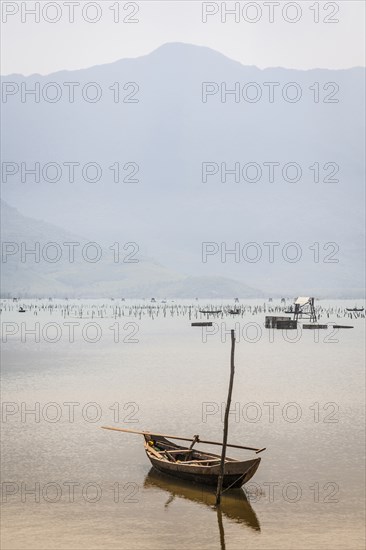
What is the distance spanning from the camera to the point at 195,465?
87.2ft

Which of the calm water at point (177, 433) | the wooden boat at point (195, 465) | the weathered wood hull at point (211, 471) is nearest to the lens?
the calm water at point (177, 433)

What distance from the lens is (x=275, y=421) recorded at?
41.6 meters

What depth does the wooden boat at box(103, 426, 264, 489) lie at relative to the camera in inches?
1012

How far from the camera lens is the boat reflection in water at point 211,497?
24.5m

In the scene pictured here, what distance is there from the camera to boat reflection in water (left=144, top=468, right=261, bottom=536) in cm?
2452

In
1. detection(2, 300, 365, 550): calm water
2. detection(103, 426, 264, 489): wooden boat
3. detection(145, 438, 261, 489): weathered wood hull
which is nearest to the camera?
detection(2, 300, 365, 550): calm water

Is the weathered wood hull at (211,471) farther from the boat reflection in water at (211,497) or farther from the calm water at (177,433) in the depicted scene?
the calm water at (177,433)

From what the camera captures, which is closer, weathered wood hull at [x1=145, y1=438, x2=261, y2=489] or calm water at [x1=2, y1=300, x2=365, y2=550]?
calm water at [x1=2, y1=300, x2=365, y2=550]

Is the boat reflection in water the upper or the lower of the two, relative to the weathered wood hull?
lower

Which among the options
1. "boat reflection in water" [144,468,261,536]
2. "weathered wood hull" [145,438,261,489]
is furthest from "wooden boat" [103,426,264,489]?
"boat reflection in water" [144,468,261,536]

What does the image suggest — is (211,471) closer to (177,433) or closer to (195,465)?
(195,465)

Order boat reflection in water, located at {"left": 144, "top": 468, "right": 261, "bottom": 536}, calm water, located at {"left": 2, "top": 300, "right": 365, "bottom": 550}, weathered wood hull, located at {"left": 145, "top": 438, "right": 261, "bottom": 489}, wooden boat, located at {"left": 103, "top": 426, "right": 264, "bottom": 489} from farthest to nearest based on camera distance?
wooden boat, located at {"left": 103, "top": 426, "right": 264, "bottom": 489}, weathered wood hull, located at {"left": 145, "top": 438, "right": 261, "bottom": 489}, boat reflection in water, located at {"left": 144, "top": 468, "right": 261, "bottom": 536}, calm water, located at {"left": 2, "top": 300, "right": 365, "bottom": 550}

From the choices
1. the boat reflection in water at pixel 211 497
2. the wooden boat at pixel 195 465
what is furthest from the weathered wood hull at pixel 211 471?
the boat reflection in water at pixel 211 497

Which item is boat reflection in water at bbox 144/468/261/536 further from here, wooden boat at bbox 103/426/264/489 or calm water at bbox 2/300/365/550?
wooden boat at bbox 103/426/264/489
